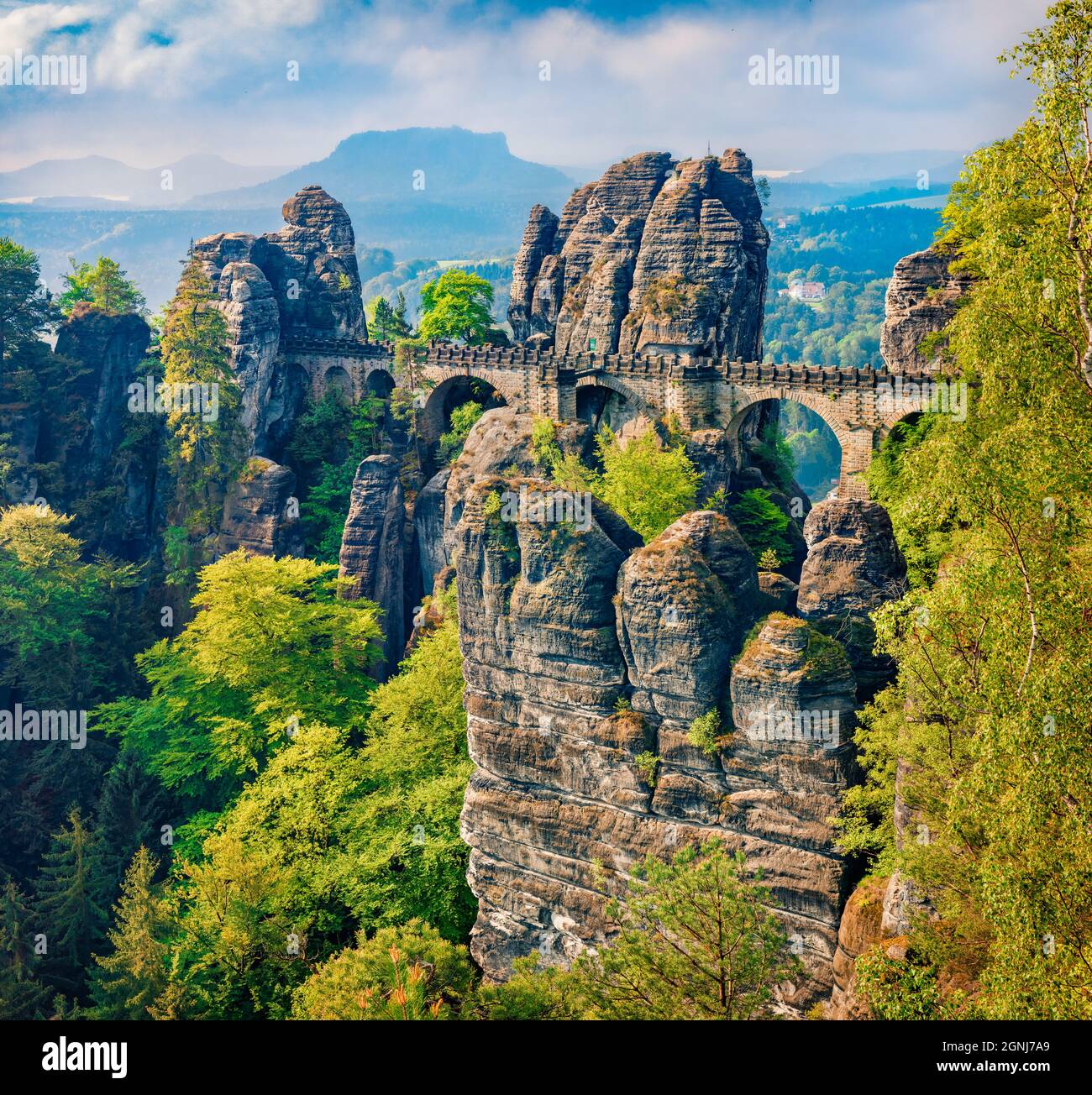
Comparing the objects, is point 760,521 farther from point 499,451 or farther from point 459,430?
point 459,430

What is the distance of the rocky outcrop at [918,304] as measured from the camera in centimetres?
3766

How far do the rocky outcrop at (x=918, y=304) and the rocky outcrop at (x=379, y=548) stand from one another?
20.3 metres

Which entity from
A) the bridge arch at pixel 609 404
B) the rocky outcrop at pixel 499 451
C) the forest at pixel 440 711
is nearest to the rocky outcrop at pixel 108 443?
the forest at pixel 440 711

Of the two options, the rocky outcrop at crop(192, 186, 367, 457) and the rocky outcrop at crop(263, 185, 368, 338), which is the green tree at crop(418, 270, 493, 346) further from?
the rocky outcrop at crop(192, 186, 367, 457)

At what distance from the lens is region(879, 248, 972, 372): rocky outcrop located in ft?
124

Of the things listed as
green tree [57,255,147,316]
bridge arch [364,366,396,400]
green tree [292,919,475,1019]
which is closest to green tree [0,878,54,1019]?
green tree [292,919,475,1019]

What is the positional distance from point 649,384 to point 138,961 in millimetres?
30116

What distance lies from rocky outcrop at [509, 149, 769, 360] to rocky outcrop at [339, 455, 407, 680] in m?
11.8

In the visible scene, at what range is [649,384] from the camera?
153ft

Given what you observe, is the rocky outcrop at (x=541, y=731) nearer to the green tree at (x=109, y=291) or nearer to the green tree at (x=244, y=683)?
the green tree at (x=244, y=683)

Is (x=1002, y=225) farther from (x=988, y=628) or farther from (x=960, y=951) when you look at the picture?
(x=960, y=951)

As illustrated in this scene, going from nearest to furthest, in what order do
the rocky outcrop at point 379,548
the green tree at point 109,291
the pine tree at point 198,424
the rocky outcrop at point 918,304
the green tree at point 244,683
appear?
the green tree at point 244,683 → the rocky outcrop at point 918,304 → the rocky outcrop at point 379,548 → the pine tree at point 198,424 → the green tree at point 109,291

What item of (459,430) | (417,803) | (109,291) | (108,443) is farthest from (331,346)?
(417,803)
